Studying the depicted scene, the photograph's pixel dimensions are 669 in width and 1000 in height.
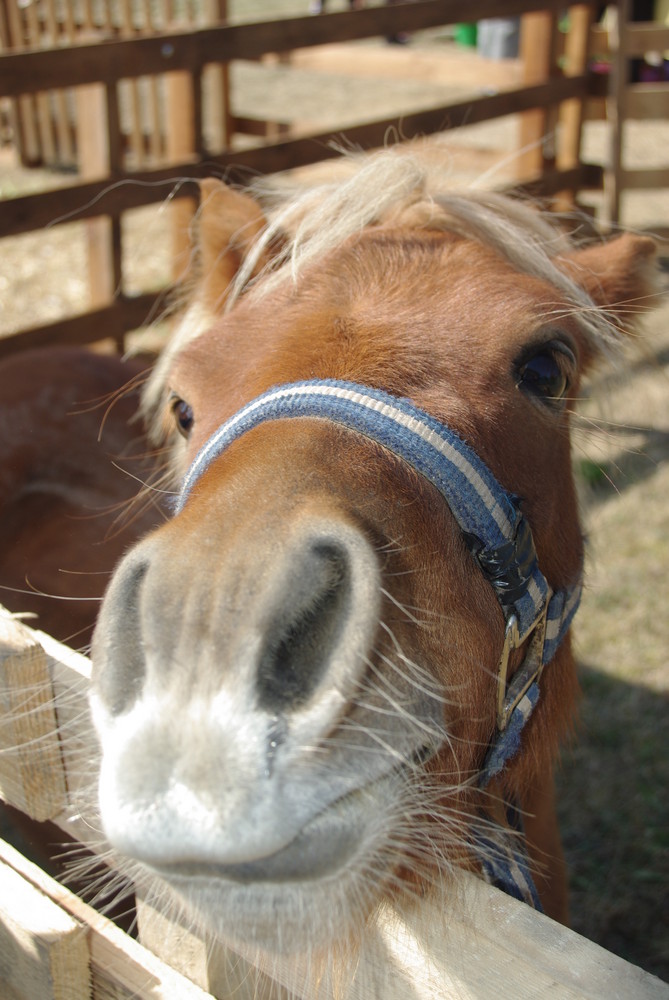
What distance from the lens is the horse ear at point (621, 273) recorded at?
213 centimetres

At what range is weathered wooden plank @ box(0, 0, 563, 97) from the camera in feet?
13.4

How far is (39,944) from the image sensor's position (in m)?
1.36

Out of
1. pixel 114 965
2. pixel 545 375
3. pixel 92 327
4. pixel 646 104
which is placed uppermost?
pixel 545 375

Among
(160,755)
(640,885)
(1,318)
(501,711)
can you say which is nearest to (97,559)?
(501,711)

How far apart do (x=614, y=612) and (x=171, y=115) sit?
372 centimetres

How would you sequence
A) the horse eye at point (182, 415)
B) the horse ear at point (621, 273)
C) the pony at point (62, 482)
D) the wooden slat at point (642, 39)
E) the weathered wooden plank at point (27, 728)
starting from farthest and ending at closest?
the wooden slat at point (642, 39)
the pony at point (62, 482)
the horse ear at point (621, 273)
the horse eye at point (182, 415)
the weathered wooden plank at point (27, 728)

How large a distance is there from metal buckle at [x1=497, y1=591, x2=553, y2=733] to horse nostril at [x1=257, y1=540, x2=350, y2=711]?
1.67ft

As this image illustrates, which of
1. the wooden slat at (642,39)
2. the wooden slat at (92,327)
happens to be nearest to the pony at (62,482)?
the wooden slat at (92,327)

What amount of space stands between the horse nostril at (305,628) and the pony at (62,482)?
181 centimetres

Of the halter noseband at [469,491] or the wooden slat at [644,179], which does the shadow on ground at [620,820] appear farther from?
the wooden slat at [644,179]

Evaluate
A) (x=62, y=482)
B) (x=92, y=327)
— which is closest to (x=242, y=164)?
(x=92, y=327)

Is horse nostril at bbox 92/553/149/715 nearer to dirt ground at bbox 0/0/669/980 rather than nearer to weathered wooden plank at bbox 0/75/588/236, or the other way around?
dirt ground at bbox 0/0/669/980

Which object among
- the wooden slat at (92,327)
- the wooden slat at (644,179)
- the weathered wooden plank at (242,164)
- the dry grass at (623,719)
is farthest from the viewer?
the wooden slat at (644,179)

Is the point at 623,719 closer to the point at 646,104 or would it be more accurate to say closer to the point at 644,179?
the point at 644,179
